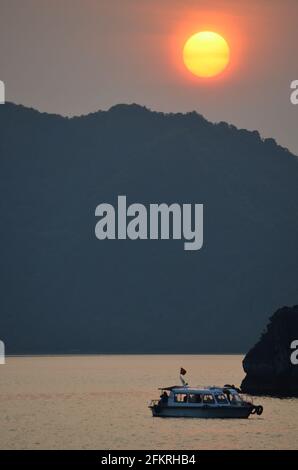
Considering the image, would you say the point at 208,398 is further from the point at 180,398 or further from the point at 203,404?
the point at 180,398

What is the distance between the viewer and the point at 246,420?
114 m

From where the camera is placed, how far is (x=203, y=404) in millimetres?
112188

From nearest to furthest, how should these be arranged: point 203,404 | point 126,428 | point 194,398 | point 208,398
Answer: point 126,428 → point 203,404 → point 194,398 → point 208,398

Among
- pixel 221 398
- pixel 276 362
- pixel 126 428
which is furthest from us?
pixel 276 362

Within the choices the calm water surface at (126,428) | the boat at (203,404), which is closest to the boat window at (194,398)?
the boat at (203,404)

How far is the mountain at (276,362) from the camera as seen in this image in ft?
475

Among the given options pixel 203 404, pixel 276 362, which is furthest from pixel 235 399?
pixel 276 362
